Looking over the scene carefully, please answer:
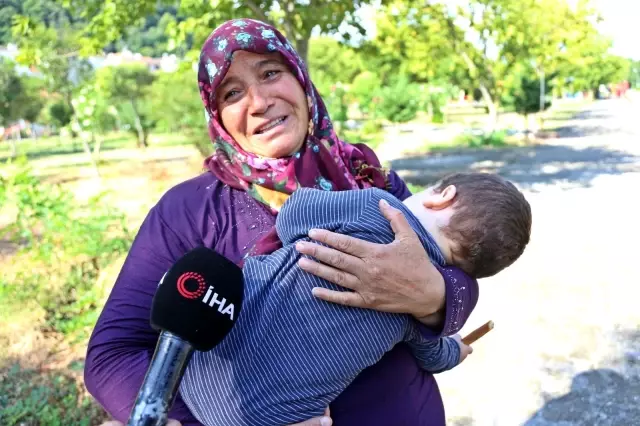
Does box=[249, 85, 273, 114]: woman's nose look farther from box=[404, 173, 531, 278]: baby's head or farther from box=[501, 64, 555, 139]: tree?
box=[501, 64, 555, 139]: tree

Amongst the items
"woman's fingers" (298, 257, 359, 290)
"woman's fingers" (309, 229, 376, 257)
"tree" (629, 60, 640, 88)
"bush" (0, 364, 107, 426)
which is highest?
"woman's fingers" (309, 229, 376, 257)

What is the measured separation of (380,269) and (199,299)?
475 millimetres

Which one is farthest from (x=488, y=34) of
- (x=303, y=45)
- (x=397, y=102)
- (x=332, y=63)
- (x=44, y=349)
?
(x=332, y=63)

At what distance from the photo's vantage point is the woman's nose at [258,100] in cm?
157

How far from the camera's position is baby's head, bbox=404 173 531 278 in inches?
55.0

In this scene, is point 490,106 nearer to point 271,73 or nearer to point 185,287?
point 271,73

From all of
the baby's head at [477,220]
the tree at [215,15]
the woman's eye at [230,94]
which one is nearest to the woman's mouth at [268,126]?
the woman's eye at [230,94]

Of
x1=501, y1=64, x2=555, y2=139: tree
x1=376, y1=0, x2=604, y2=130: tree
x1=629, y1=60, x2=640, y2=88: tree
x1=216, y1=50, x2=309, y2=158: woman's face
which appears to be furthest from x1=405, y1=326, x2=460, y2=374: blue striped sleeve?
x1=629, y1=60, x2=640, y2=88: tree

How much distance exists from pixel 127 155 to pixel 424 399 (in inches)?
839

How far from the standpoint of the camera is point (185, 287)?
875 millimetres

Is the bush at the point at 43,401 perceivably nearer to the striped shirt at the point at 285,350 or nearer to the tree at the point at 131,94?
the striped shirt at the point at 285,350

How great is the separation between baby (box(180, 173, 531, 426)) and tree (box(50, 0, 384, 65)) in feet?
17.6

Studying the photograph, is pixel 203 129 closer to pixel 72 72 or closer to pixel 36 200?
pixel 36 200

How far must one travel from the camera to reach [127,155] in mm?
21594
